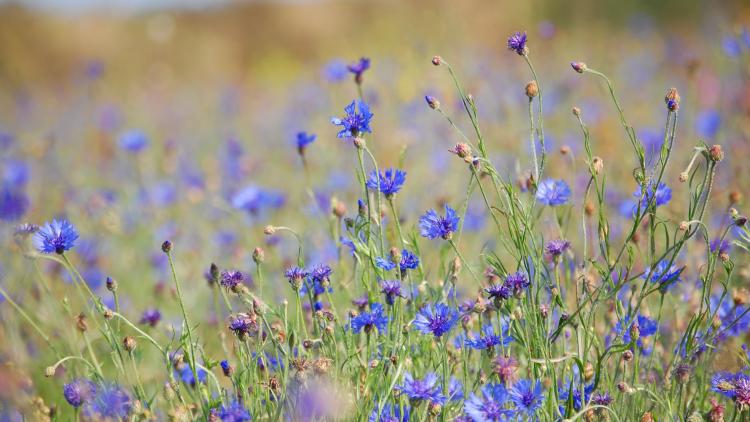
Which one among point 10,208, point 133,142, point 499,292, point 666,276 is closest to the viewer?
point 499,292

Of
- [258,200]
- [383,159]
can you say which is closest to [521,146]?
[383,159]

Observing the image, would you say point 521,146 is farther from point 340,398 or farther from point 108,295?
point 340,398

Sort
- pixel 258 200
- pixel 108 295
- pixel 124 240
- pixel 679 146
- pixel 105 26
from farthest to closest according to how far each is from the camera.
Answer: pixel 105 26, pixel 679 146, pixel 124 240, pixel 108 295, pixel 258 200

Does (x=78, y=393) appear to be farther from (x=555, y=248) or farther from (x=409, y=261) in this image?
(x=555, y=248)

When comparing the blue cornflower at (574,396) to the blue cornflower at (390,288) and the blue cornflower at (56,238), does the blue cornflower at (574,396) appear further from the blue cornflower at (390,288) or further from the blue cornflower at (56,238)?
the blue cornflower at (56,238)

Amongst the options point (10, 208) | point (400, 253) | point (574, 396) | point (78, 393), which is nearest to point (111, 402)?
point (78, 393)
